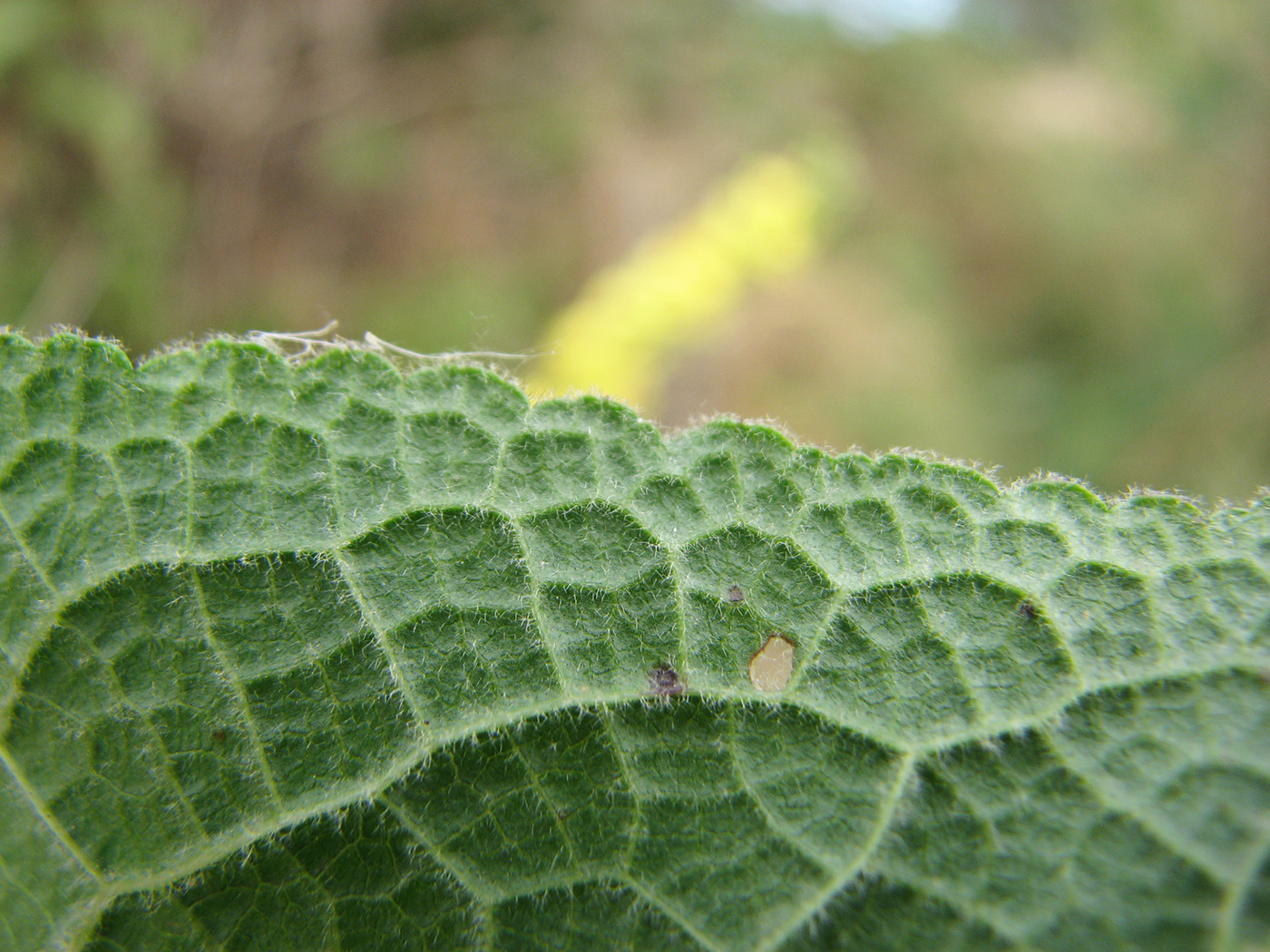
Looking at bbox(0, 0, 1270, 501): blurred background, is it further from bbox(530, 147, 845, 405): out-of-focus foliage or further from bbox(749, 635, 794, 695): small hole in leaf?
bbox(749, 635, 794, 695): small hole in leaf

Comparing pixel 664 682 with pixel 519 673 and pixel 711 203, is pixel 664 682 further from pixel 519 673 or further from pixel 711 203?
pixel 711 203

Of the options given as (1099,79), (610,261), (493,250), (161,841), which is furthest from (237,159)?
(1099,79)

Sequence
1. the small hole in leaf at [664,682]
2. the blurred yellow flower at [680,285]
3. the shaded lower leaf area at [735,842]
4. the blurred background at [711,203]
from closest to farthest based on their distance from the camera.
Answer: the shaded lower leaf area at [735,842]
the small hole in leaf at [664,682]
the blurred yellow flower at [680,285]
the blurred background at [711,203]

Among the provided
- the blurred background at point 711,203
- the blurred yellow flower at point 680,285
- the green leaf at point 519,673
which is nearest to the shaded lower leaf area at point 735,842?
the green leaf at point 519,673

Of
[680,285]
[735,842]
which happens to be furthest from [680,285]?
[735,842]

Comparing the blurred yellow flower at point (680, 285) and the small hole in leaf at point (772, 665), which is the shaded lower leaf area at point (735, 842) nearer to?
the small hole in leaf at point (772, 665)

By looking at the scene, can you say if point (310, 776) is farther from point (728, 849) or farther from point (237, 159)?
point (237, 159)
